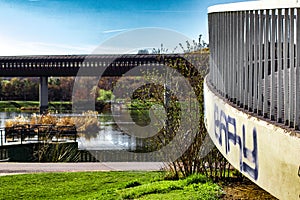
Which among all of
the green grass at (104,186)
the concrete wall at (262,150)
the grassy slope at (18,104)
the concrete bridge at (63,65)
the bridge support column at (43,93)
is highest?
the concrete bridge at (63,65)

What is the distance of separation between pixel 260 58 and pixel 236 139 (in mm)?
925

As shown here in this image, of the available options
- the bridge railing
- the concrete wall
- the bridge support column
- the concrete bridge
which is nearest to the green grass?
the bridge railing

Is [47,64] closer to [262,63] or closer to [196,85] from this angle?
[196,85]

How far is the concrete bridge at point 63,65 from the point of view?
44.4m

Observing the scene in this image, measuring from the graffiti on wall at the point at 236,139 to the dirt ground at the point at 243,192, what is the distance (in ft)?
7.17

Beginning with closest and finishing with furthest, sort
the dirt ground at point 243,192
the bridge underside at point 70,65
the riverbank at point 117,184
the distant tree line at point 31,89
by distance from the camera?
the dirt ground at point 243,192 < the riverbank at point 117,184 < the bridge underside at point 70,65 < the distant tree line at point 31,89

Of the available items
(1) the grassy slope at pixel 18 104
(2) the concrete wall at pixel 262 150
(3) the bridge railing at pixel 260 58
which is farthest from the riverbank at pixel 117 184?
(1) the grassy slope at pixel 18 104

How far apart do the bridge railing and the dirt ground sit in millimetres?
2054

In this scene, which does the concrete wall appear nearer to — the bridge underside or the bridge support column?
the bridge underside

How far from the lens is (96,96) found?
5038 cm

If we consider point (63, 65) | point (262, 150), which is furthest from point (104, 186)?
point (63, 65)

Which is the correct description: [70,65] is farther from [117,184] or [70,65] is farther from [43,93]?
[117,184]

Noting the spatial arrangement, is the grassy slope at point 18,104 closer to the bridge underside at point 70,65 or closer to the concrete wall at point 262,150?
the bridge underside at point 70,65

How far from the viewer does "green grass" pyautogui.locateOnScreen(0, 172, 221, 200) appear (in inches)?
372
